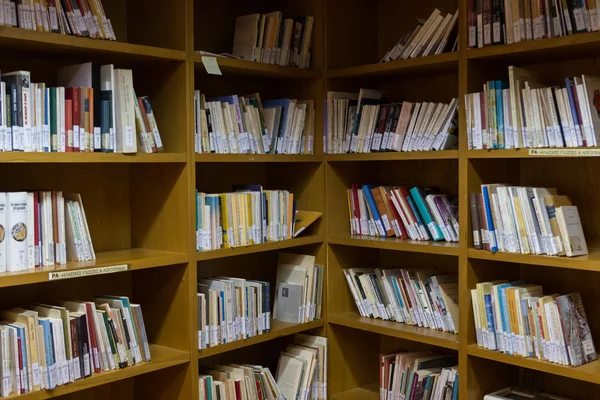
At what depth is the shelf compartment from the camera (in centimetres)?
289

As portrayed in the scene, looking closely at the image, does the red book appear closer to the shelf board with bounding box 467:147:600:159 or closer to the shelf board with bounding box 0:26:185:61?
the shelf board with bounding box 0:26:185:61

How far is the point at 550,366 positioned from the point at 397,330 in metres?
0.72

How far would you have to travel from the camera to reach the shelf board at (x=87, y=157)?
7.53 ft

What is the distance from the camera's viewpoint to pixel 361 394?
3555 mm

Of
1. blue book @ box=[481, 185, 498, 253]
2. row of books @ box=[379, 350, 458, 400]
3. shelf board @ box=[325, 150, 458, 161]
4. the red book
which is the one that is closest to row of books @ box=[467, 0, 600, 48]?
shelf board @ box=[325, 150, 458, 161]

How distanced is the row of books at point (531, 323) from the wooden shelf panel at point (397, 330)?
0.16 metres

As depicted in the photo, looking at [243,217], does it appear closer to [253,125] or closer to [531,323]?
[253,125]

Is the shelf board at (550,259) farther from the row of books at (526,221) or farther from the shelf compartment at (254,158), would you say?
the shelf compartment at (254,158)

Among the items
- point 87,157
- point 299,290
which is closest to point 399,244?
point 299,290

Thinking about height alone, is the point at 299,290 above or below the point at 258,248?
below

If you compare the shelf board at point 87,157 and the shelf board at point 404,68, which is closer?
the shelf board at point 87,157

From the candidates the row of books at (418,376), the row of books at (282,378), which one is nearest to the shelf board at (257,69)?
the row of books at (282,378)

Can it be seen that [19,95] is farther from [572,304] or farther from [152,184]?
[572,304]

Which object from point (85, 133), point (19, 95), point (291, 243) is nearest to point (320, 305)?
point (291, 243)
